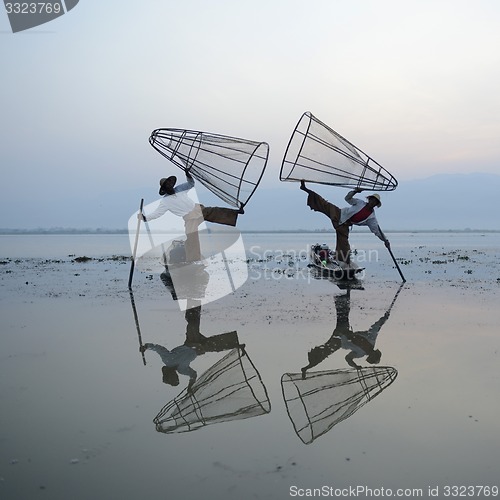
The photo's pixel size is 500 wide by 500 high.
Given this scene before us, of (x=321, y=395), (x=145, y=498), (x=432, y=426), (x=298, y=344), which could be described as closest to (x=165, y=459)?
(x=145, y=498)

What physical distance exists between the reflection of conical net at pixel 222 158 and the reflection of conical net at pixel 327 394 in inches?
299

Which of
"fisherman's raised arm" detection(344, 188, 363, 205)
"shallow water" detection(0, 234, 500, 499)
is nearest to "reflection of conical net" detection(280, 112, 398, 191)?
"fisherman's raised arm" detection(344, 188, 363, 205)

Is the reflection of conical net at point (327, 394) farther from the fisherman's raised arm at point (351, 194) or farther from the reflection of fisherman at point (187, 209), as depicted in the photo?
the fisherman's raised arm at point (351, 194)

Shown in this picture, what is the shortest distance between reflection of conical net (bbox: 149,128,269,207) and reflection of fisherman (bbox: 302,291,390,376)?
5073 mm

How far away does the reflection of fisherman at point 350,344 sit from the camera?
646cm

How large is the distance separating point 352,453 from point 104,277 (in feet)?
47.6

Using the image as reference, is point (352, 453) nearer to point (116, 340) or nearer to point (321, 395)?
point (321, 395)

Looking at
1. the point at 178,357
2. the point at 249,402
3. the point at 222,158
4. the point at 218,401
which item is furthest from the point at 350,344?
the point at 222,158

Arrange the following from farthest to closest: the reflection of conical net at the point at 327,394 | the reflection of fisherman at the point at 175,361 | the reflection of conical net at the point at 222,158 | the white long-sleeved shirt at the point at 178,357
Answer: the reflection of conical net at the point at 222,158, the white long-sleeved shirt at the point at 178,357, the reflection of fisherman at the point at 175,361, the reflection of conical net at the point at 327,394

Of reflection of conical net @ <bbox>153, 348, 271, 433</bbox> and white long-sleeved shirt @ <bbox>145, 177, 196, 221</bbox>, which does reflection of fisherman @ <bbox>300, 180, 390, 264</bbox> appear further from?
reflection of conical net @ <bbox>153, 348, 271, 433</bbox>

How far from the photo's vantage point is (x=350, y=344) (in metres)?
7.28

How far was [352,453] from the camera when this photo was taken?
3816 mm

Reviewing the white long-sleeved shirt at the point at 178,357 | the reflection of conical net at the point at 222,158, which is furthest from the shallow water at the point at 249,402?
the reflection of conical net at the point at 222,158

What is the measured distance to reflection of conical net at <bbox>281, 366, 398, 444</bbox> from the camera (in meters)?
4.45
